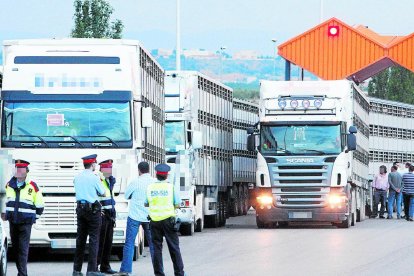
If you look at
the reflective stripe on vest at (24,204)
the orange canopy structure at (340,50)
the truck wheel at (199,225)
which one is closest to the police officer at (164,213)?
the reflective stripe on vest at (24,204)

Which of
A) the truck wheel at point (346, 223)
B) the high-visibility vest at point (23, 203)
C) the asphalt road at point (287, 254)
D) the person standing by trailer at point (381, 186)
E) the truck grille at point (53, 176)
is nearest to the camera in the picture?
the high-visibility vest at point (23, 203)

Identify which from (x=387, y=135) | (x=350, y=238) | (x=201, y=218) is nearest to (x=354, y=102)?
(x=201, y=218)

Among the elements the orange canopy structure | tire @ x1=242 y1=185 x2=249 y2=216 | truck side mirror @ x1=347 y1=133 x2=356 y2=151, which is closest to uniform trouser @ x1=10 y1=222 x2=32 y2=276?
truck side mirror @ x1=347 y1=133 x2=356 y2=151

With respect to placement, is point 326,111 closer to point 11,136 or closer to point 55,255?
point 55,255

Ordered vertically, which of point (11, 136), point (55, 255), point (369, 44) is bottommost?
point (55, 255)

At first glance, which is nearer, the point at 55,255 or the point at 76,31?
the point at 55,255

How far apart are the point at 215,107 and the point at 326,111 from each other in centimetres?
475

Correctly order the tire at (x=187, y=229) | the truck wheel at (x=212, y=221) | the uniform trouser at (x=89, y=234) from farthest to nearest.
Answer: the truck wheel at (x=212, y=221) < the tire at (x=187, y=229) < the uniform trouser at (x=89, y=234)

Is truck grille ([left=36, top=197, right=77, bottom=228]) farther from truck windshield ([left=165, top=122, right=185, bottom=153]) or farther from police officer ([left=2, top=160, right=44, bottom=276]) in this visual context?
truck windshield ([left=165, top=122, right=185, bottom=153])

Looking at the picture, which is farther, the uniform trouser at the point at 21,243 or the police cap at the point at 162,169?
the uniform trouser at the point at 21,243

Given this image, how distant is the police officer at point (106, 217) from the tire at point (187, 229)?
1202cm

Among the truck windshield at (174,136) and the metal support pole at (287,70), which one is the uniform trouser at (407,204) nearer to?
the metal support pole at (287,70)

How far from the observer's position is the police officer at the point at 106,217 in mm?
21672

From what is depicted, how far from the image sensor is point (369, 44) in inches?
2159
